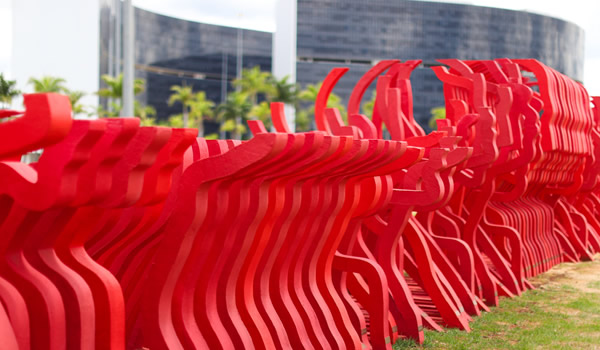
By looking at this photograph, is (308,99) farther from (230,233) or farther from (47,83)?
(230,233)

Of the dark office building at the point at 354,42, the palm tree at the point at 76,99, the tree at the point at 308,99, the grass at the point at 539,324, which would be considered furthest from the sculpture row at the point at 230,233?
the dark office building at the point at 354,42

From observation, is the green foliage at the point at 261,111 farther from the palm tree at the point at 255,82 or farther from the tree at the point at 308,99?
the tree at the point at 308,99

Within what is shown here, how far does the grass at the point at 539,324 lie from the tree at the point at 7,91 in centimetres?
3761

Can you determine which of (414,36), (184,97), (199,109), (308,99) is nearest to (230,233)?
(308,99)

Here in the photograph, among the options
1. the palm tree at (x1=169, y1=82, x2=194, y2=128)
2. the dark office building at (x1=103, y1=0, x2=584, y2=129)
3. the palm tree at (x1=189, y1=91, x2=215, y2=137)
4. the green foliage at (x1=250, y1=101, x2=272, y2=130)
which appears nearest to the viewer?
the green foliage at (x1=250, y1=101, x2=272, y2=130)

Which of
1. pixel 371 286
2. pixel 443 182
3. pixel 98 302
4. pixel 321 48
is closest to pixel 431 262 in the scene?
pixel 443 182

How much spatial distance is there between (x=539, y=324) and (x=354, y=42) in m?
78.6

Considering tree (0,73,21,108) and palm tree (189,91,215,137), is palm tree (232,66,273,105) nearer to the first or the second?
palm tree (189,91,215,137)

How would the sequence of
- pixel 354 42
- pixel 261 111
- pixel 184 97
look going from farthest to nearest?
pixel 354 42 → pixel 184 97 → pixel 261 111

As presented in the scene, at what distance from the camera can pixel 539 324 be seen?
7.19 metres

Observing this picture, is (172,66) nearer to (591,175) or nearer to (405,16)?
(405,16)

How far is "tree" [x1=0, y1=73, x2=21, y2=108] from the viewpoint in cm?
4288

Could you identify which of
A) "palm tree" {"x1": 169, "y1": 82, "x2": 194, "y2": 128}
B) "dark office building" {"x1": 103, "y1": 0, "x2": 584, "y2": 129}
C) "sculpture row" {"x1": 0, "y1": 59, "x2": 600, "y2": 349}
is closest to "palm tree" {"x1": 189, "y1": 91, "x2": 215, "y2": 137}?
"palm tree" {"x1": 169, "y1": 82, "x2": 194, "y2": 128}

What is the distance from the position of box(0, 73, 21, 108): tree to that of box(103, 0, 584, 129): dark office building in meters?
29.2
